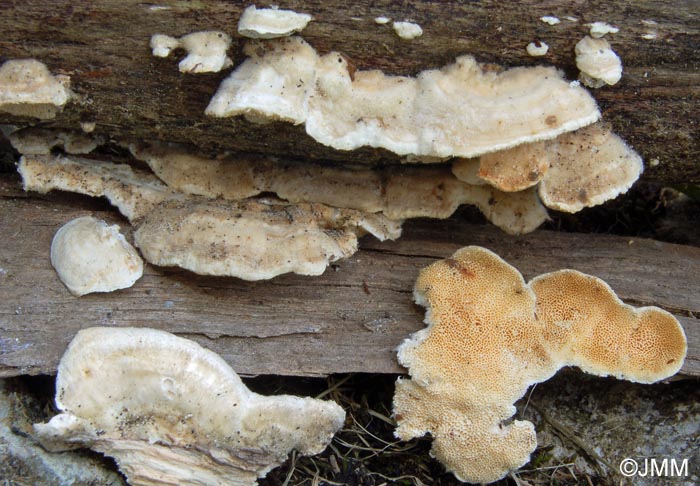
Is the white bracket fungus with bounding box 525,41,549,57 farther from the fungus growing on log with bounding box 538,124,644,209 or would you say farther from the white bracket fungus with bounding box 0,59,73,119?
the white bracket fungus with bounding box 0,59,73,119

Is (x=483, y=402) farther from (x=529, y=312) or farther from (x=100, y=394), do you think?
(x=100, y=394)

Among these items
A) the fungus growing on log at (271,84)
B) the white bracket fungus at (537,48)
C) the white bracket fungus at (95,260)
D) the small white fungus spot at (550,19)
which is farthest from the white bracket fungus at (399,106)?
the white bracket fungus at (95,260)

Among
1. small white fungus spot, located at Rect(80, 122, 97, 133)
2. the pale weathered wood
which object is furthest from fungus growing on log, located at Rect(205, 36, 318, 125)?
the pale weathered wood

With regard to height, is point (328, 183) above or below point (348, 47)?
below

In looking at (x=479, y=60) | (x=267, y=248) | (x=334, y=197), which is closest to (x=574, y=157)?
(x=479, y=60)

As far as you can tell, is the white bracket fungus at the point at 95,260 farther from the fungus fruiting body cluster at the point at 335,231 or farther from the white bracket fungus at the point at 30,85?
the white bracket fungus at the point at 30,85

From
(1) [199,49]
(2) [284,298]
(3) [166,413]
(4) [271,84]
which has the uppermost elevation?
(1) [199,49]

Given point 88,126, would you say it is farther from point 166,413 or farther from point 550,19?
point 550,19

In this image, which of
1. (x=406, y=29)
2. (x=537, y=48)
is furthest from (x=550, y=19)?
(x=406, y=29)
